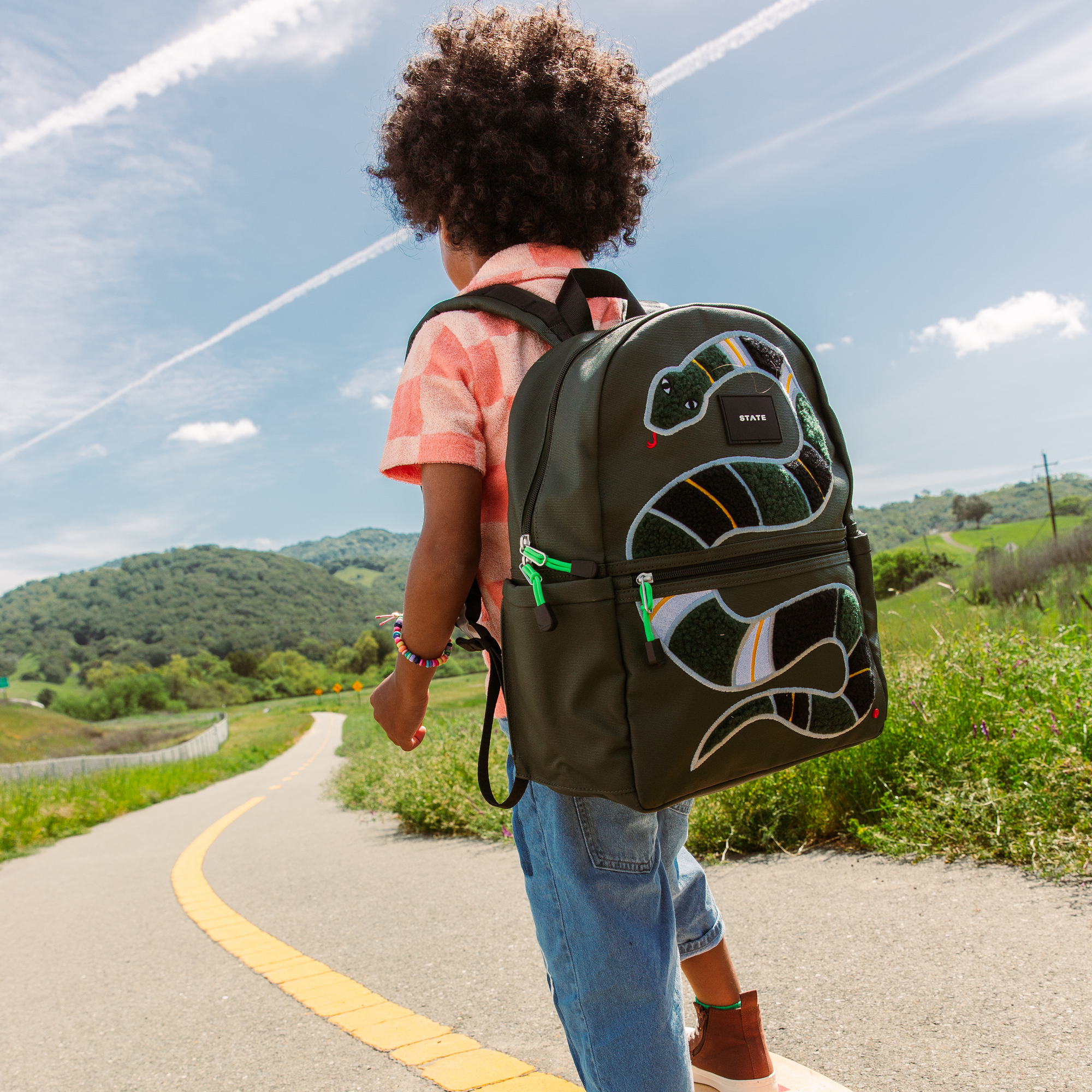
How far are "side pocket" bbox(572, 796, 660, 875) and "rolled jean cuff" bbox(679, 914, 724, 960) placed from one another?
56cm

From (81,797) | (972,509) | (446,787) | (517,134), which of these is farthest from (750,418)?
(972,509)

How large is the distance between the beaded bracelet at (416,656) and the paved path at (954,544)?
2842 cm

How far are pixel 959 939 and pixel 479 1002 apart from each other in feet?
5.36

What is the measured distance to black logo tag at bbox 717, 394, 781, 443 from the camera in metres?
1.25

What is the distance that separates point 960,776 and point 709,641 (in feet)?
10.7

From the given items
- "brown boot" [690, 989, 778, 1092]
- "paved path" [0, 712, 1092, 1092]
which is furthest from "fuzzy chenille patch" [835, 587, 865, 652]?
"paved path" [0, 712, 1092, 1092]

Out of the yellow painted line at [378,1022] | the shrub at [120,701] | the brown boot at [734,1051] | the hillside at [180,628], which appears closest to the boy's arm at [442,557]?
the brown boot at [734,1051]

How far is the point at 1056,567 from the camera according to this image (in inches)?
579

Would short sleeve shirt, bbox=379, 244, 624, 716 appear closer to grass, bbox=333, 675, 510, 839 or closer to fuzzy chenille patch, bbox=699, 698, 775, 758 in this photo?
fuzzy chenille patch, bbox=699, 698, 775, 758

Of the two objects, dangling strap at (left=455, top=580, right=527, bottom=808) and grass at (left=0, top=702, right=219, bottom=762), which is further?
grass at (left=0, top=702, right=219, bottom=762)

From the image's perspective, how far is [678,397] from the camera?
124cm

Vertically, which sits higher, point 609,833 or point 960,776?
point 609,833

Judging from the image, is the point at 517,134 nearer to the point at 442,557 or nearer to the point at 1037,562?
the point at 442,557

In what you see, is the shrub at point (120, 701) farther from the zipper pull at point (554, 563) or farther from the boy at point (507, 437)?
the zipper pull at point (554, 563)
